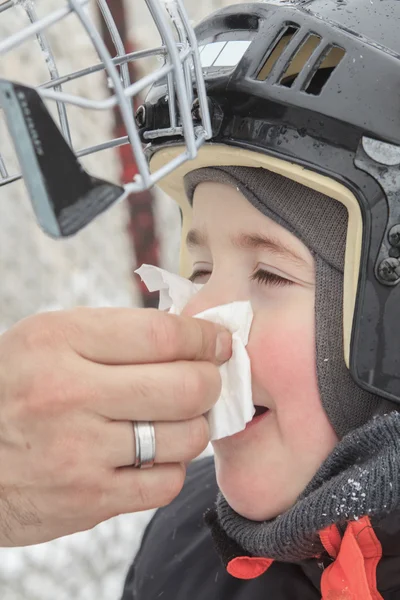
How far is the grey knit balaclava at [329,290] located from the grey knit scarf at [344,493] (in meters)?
0.08

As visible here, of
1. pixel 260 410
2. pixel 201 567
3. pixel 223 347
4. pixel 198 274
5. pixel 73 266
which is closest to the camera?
pixel 223 347

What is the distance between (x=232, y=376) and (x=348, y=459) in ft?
0.75

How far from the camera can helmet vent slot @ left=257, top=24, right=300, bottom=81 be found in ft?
3.52

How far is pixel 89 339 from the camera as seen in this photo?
897 mm

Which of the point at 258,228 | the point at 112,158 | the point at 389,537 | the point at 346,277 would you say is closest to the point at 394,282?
the point at 346,277

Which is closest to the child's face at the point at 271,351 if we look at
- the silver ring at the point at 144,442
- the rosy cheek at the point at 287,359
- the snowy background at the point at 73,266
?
the rosy cheek at the point at 287,359

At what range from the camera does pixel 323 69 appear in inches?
42.9

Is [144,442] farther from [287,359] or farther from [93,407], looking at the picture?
[287,359]

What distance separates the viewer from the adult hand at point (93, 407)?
34.7 inches

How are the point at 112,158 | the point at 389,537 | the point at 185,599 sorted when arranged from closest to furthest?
the point at 389,537
the point at 185,599
the point at 112,158

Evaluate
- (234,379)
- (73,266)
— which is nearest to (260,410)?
(234,379)

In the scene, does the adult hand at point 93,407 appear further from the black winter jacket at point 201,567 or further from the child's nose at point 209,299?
the black winter jacket at point 201,567

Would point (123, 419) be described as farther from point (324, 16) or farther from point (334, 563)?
point (324, 16)

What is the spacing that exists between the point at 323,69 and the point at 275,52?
88 mm
